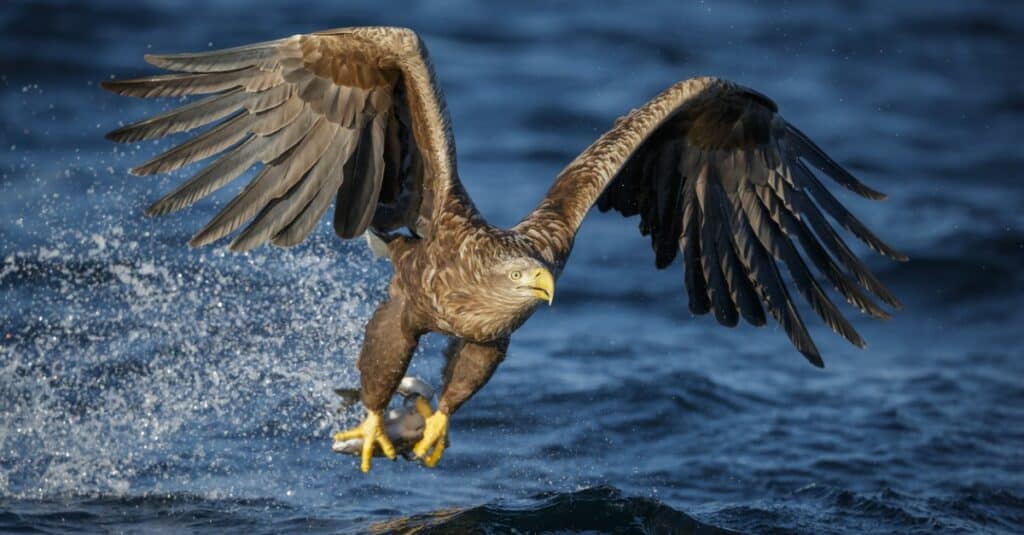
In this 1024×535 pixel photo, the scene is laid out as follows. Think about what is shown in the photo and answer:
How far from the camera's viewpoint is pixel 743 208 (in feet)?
22.6

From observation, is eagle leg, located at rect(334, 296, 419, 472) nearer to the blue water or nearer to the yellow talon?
the yellow talon

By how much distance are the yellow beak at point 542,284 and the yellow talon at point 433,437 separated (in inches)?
47.2

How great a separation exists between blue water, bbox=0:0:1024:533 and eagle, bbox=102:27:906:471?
87 cm

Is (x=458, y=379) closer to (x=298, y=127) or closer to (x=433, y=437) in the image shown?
(x=433, y=437)

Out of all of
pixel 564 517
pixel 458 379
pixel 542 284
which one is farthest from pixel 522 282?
pixel 564 517

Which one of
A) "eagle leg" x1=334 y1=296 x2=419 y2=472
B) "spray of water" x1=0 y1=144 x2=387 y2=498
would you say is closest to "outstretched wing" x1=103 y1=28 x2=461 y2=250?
"eagle leg" x1=334 y1=296 x2=419 y2=472

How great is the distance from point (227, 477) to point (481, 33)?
841 centimetres

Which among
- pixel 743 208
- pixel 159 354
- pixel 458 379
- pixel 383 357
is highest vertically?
pixel 743 208

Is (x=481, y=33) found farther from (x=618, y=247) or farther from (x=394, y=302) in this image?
(x=394, y=302)

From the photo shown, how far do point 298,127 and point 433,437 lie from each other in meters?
1.51

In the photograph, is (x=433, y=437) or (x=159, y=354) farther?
(x=159, y=354)

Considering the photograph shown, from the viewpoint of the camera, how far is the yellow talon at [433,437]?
643cm

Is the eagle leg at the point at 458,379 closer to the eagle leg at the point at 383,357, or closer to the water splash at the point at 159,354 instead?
the eagle leg at the point at 383,357

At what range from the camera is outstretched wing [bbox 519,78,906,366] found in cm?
663
